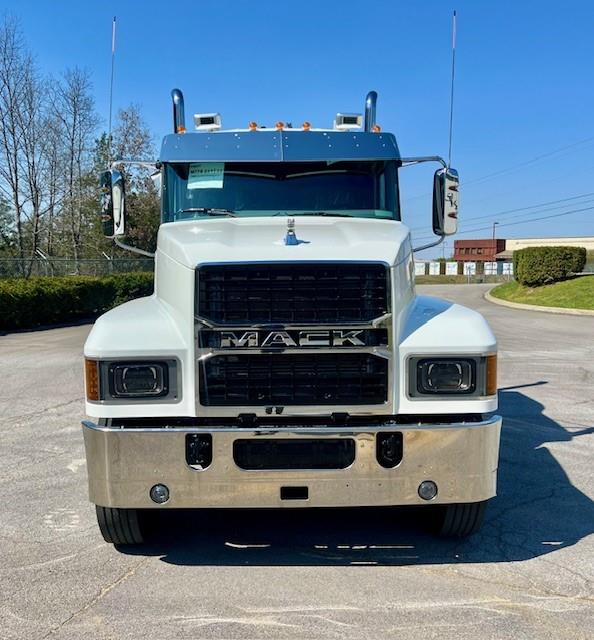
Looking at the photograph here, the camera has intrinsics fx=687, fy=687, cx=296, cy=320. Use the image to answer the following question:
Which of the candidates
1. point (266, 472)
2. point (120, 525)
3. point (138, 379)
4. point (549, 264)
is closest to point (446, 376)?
point (266, 472)

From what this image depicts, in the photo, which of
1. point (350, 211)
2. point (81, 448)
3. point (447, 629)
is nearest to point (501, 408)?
point (350, 211)

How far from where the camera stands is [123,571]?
402cm

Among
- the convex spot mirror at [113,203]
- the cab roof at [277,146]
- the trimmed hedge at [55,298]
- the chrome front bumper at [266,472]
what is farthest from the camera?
the trimmed hedge at [55,298]

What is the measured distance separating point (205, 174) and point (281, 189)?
0.60m

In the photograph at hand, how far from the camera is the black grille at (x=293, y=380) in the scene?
3807 mm

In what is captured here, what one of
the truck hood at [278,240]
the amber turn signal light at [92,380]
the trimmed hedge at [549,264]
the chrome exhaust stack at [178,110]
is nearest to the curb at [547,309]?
the trimmed hedge at [549,264]

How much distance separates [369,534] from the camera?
4582mm

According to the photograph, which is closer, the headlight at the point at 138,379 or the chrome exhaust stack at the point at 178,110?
the headlight at the point at 138,379

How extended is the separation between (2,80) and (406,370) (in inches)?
→ 1100

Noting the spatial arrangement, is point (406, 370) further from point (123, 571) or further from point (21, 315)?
point (21, 315)

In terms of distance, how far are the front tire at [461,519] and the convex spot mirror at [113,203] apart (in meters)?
3.42

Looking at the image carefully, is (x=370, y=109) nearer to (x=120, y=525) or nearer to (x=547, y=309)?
(x=120, y=525)

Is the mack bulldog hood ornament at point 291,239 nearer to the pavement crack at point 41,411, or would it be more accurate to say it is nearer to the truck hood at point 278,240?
the truck hood at point 278,240

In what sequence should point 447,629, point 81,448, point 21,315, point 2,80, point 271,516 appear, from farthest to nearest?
1. point 2,80
2. point 21,315
3. point 81,448
4. point 271,516
5. point 447,629
